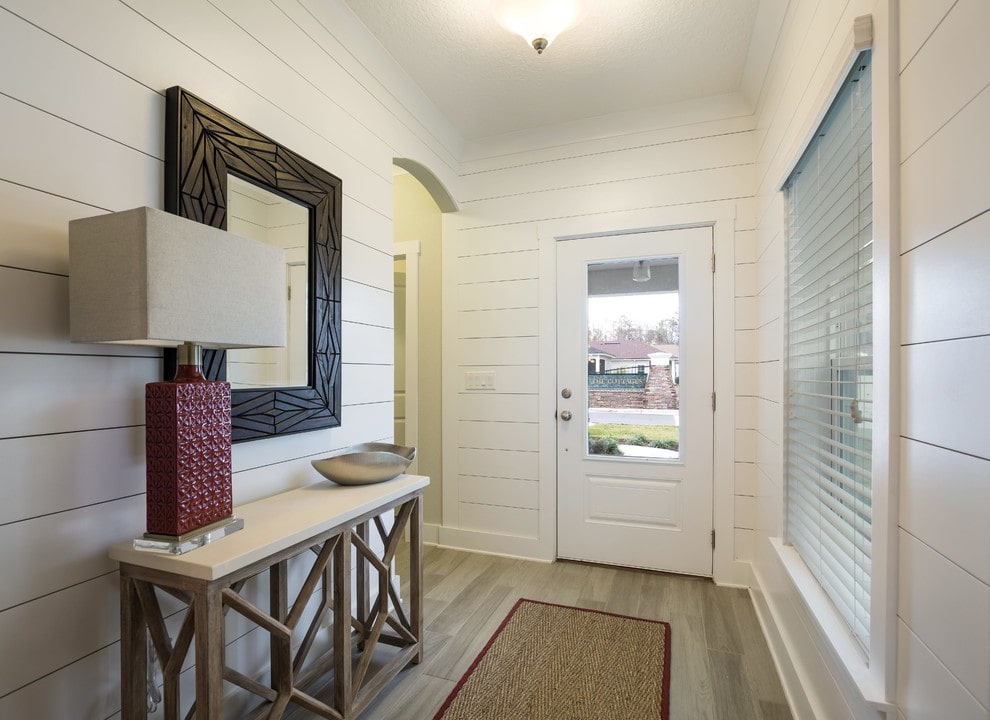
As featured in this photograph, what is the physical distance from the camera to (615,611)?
2262 mm

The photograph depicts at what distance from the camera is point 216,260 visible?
1092 mm

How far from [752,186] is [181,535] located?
2.84m

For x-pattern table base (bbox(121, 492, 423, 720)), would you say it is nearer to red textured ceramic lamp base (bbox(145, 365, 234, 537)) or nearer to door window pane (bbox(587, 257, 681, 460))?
red textured ceramic lamp base (bbox(145, 365, 234, 537))

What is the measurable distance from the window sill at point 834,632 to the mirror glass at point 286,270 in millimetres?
1749

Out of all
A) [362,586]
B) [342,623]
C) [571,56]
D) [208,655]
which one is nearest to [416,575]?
[362,586]

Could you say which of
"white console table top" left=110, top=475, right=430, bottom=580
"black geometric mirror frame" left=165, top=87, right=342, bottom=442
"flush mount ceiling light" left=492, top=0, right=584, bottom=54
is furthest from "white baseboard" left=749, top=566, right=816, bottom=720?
"flush mount ceiling light" left=492, top=0, right=584, bottom=54

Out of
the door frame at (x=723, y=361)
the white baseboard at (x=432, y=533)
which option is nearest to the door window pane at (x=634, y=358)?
the door frame at (x=723, y=361)

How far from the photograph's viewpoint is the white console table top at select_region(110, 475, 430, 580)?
1.05 metres

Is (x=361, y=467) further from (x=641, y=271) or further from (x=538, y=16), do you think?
(x=641, y=271)

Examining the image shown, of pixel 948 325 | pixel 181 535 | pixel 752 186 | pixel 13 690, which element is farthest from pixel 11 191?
pixel 752 186

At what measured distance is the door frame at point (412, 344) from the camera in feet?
10.5

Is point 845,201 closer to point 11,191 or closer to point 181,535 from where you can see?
point 181,535

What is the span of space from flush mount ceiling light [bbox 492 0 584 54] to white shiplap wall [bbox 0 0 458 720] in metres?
0.88

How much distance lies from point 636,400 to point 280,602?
1.99 m
